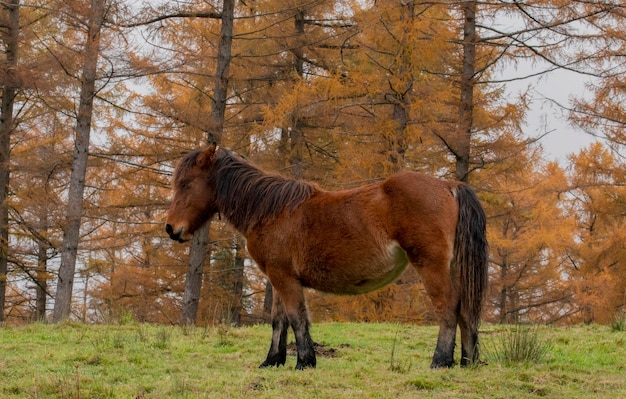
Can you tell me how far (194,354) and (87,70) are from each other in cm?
916

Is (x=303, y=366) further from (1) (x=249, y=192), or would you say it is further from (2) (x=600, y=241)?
(2) (x=600, y=241)

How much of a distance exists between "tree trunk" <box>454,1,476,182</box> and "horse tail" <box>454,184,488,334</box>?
362 inches

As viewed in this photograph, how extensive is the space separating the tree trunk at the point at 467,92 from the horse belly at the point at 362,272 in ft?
30.5

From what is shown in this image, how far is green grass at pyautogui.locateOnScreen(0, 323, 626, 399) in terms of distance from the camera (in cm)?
489

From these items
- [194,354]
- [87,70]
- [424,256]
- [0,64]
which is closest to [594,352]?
[424,256]

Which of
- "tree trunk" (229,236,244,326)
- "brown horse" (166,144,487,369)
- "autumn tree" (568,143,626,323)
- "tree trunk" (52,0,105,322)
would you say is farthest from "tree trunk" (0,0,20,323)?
"autumn tree" (568,143,626,323)

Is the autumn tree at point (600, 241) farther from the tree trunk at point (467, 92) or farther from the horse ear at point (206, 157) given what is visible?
the horse ear at point (206, 157)

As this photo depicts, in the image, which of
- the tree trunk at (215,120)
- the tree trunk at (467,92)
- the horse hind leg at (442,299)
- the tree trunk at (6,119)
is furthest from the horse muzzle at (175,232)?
the tree trunk at (6,119)

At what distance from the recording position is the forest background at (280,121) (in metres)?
14.1

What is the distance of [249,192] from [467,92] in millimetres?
10481

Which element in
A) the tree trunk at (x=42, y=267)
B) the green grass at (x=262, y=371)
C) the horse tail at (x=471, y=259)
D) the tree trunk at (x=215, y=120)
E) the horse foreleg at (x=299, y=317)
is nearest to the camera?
the green grass at (x=262, y=371)

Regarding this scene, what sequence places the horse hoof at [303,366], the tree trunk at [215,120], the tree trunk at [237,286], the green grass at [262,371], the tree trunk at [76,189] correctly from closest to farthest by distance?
the green grass at [262,371] < the horse hoof at [303,366] < the tree trunk at [76,189] < the tree trunk at [215,120] < the tree trunk at [237,286]

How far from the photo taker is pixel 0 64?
1521 cm

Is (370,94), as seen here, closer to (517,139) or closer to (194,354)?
(517,139)
